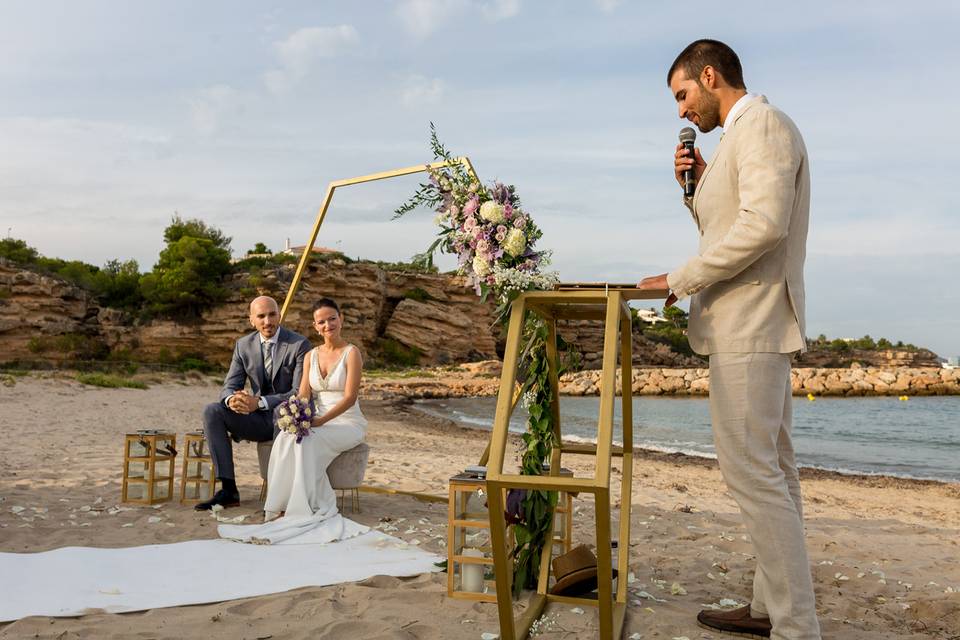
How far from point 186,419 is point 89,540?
1184cm

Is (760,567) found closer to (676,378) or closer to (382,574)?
(382,574)

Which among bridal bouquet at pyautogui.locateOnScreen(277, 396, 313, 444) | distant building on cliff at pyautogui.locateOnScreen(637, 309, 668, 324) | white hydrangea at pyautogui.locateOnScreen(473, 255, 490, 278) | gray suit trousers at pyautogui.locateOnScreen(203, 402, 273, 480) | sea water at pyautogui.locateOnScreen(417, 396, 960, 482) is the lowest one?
sea water at pyautogui.locateOnScreen(417, 396, 960, 482)

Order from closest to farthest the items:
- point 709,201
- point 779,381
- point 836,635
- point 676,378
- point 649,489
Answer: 1. point 779,381
2. point 709,201
3. point 836,635
4. point 649,489
5. point 676,378

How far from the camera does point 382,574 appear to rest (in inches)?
158

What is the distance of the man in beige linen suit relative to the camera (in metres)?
2.59

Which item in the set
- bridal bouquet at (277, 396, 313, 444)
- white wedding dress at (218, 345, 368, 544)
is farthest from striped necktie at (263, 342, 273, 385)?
bridal bouquet at (277, 396, 313, 444)

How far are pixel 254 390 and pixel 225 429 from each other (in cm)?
44

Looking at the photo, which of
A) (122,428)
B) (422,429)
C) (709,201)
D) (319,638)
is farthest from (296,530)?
(422,429)

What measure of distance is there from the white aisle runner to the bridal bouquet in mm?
893

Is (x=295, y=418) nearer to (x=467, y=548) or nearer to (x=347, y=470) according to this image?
(x=347, y=470)

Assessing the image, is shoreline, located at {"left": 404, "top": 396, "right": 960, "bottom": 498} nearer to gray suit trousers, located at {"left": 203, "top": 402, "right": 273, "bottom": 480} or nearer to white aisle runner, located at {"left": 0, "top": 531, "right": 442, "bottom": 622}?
gray suit trousers, located at {"left": 203, "top": 402, "right": 273, "bottom": 480}

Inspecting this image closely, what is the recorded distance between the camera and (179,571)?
13.4ft

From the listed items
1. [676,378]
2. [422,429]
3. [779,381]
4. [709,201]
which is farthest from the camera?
[676,378]

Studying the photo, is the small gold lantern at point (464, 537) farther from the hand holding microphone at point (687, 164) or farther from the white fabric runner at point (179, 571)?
the hand holding microphone at point (687, 164)
